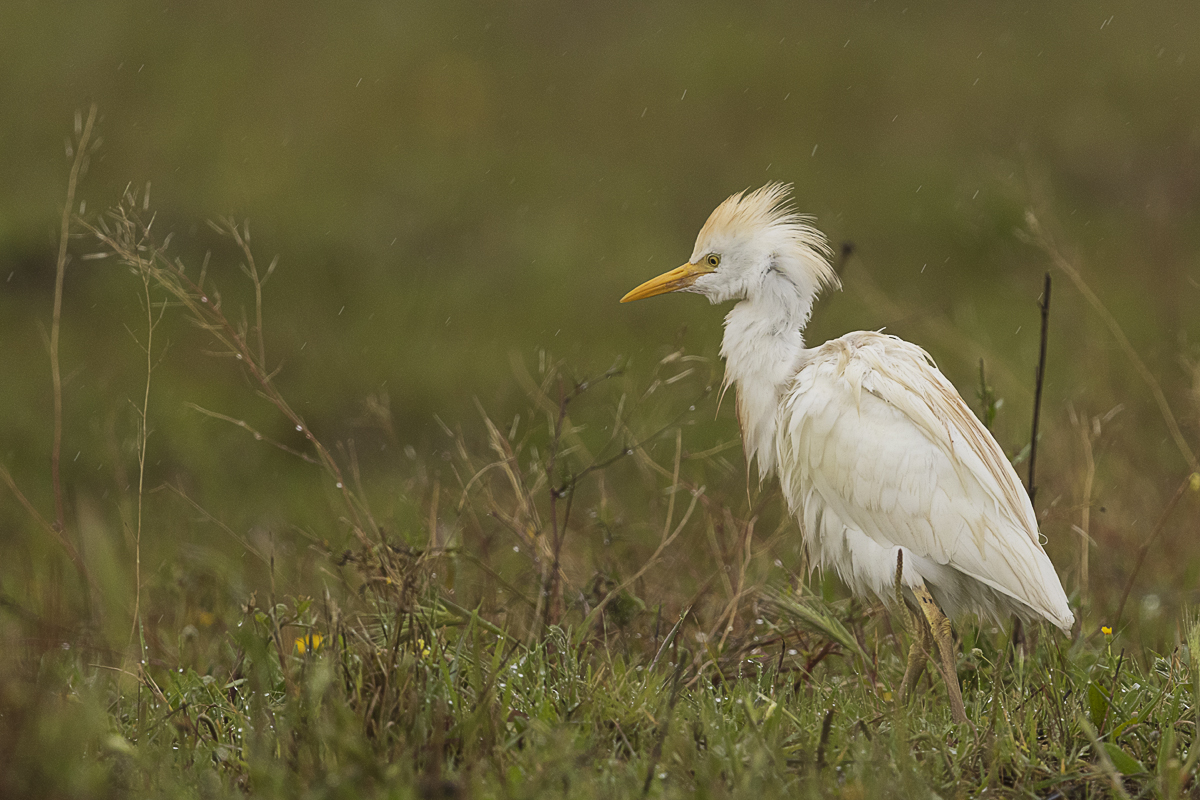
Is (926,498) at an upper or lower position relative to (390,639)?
upper

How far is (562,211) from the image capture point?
438 inches

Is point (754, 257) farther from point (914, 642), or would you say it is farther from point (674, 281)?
point (914, 642)

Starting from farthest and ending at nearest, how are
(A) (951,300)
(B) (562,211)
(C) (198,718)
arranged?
1. (B) (562,211)
2. (A) (951,300)
3. (C) (198,718)

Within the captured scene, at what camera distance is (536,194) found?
11.4 metres

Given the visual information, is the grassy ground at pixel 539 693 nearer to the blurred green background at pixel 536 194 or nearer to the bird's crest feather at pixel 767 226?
the bird's crest feather at pixel 767 226

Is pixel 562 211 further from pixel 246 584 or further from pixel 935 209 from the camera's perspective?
pixel 246 584

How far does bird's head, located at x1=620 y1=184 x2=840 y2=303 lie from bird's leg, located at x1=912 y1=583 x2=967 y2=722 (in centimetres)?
98

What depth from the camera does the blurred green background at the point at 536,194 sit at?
7523mm

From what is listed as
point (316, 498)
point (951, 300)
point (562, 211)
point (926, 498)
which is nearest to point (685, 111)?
point (562, 211)

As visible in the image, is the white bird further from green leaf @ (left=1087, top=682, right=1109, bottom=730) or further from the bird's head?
green leaf @ (left=1087, top=682, right=1109, bottom=730)

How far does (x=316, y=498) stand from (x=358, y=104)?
6310mm

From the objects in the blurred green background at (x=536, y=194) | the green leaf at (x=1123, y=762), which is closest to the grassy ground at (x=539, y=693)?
the green leaf at (x=1123, y=762)

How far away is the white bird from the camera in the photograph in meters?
3.23

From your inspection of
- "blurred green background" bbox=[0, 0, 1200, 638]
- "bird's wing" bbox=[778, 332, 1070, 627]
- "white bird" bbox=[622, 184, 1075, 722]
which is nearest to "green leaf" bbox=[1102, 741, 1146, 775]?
"white bird" bbox=[622, 184, 1075, 722]
